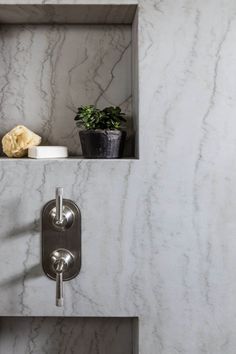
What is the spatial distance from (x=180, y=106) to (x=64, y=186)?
0.41 meters

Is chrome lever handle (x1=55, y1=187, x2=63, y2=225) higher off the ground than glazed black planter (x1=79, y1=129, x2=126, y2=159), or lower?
lower

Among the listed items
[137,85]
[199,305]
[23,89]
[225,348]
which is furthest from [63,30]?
[225,348]

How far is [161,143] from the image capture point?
1.33 m

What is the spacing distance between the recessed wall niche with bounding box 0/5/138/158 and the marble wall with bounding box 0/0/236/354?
0.19 metres

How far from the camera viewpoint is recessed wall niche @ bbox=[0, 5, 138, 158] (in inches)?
59.4

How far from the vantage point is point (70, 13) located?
4.59 ft

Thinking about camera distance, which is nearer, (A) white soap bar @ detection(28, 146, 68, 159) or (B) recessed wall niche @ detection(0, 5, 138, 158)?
(A) white soap bar @ detection(28, 146, 68, 159)

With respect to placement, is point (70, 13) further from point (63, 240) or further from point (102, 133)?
point (63, 240)

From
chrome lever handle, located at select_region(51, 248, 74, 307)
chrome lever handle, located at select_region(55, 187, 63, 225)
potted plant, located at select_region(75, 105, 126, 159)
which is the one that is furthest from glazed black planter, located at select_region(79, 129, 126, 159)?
chrome lever handle, located at select_region(51, 248, 74, 307)

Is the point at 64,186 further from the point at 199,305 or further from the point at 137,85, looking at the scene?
the point at 199,305

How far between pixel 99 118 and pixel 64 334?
2.36 ft

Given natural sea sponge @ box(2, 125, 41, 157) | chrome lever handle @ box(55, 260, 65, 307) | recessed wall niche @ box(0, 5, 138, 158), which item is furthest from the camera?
recessed wall niche @ box(0, 5, 138, 158)

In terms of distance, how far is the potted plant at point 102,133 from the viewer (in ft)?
4.38

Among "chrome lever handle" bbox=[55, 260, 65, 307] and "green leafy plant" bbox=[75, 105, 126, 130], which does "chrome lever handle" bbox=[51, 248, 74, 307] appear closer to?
"chrome lever handle" bbox=[55, 260, 65, 307]
